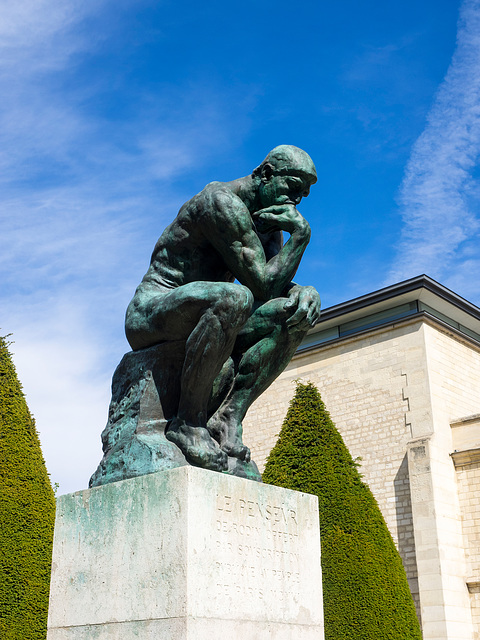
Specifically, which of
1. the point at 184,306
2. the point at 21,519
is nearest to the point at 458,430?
the point at 21,519

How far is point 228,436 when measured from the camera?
4348 millimetres

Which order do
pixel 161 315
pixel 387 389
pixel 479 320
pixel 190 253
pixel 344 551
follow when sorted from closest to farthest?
1. pixel 161 315
2. pixel 190 253
3. pixel 344 551
4. pixel 387 389
5. pixel 479 320

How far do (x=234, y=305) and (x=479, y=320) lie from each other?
1902 centimetres

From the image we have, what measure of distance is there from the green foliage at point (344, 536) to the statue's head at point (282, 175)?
10.0 metres

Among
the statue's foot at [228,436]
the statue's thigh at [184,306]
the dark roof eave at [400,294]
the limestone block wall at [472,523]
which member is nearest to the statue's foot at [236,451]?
the statue's foot at [228,436]

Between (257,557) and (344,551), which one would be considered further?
(344,551)

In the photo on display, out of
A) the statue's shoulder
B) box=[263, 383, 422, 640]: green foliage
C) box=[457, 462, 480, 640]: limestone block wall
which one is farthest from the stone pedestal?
box=[457, 462, 480, 640]: limestone block wall

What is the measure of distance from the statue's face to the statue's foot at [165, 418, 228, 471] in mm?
1405

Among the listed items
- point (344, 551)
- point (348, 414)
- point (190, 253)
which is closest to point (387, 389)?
point (348, 414)

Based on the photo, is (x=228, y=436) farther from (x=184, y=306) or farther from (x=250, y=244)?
(x=250, y=244)

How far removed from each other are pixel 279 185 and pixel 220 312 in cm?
97

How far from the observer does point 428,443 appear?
17.5 metres

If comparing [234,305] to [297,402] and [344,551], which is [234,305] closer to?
[344,551]

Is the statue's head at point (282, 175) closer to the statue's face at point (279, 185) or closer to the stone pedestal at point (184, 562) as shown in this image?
the statue's face at point (279, 185)
